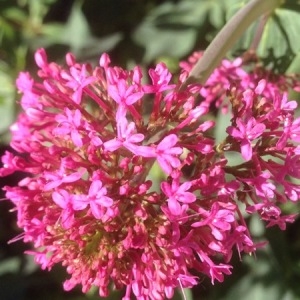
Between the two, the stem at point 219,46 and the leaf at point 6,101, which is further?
the leaf at point 6,101

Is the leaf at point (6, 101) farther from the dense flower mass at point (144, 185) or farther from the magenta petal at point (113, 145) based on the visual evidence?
the magenta petal at point (113, 145)

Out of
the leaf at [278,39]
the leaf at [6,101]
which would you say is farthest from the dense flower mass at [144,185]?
the leaf at [6,101]

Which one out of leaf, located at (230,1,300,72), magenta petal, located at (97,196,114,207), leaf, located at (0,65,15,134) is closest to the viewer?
magenta petal, located at (97,196,114,207)

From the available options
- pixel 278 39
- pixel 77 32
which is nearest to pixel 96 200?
pixel 278 39

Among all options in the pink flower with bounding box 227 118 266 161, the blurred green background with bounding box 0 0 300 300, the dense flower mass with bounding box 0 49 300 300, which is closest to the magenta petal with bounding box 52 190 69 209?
the dense flower mass with bounding box 0 49 300 300

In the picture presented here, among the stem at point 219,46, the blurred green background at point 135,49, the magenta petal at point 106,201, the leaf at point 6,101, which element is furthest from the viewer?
the leaf at point 6,101

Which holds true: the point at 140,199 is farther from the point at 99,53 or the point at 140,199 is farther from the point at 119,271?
the point at 99,53

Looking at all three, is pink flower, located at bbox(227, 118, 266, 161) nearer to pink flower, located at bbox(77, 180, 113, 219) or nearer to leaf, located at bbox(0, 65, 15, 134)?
pink flower, located at bbox(77, 180, 113, 219)
